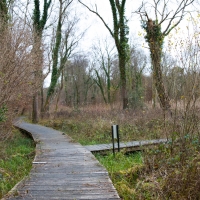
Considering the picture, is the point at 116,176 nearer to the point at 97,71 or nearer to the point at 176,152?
the point at 176,152

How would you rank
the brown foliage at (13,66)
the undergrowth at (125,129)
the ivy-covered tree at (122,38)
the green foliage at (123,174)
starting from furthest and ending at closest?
the ivy-covered tree at (122,38)
the undergrowth at (125,129)
the brown foliage at (13,66)
the green foliage at (123,174)

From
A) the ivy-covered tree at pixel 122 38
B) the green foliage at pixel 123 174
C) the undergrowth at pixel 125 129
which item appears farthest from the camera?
the ivy-covered tree at pixel 122 38

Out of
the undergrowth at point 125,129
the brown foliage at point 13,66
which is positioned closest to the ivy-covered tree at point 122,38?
the undergrowth at point 125,129

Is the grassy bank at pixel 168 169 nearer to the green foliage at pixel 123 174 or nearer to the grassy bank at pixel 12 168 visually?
the green foliage at pixel 123 174

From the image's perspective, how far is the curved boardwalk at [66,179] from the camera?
13.4ft

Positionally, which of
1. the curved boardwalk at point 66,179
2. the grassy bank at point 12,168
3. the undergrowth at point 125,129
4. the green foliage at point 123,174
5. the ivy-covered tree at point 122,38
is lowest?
the grassy bank at point 12,168

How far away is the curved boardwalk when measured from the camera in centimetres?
409

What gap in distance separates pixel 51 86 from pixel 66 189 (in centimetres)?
1953

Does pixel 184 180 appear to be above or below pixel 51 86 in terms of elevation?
below

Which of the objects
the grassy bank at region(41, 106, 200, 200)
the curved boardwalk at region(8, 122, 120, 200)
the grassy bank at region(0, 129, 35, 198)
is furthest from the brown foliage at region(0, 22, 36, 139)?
the grassy bank at region(41, 106, 200, 200)

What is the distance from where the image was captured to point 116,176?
5.58 metres

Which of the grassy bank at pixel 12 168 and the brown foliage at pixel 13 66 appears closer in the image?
the grassy bank at pixel 12 168

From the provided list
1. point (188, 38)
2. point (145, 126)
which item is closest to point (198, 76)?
point (188, 38)

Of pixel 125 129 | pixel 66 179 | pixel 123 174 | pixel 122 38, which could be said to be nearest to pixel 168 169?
pixel 123 174
